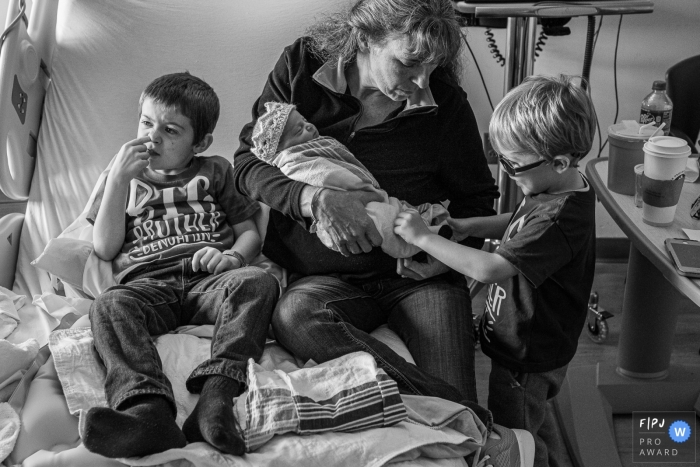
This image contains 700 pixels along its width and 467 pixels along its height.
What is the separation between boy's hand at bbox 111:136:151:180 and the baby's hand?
1.98ft

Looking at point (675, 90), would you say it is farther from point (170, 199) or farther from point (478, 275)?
point (170, 199)

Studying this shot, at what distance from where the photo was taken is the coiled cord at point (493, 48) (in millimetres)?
2824

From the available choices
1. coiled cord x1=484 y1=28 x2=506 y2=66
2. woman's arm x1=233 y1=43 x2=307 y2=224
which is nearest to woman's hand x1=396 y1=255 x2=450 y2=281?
woman's arm x1=233 y1=43 x2=307 y2=224

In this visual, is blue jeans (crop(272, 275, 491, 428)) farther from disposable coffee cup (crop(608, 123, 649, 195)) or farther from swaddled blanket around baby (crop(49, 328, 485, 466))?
disposable coffee cup (crop(608, 123, 649, 195))

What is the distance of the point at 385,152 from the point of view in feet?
6.23

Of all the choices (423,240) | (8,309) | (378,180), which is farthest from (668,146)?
(8,309)

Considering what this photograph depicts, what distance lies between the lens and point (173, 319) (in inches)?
69.7

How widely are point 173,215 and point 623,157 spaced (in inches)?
42.6

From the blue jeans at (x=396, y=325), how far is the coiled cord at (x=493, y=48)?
1.25m

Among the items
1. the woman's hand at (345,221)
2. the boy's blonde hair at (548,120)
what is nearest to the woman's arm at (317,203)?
the woman's hand at (345,221)

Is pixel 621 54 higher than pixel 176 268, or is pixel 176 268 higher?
pixel 621 54

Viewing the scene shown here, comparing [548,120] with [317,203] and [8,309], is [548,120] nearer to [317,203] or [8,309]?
[317,203]

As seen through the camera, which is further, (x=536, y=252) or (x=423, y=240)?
(x=423, y=240)

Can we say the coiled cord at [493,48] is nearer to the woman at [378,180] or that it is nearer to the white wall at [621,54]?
the white wall at [621,54]
